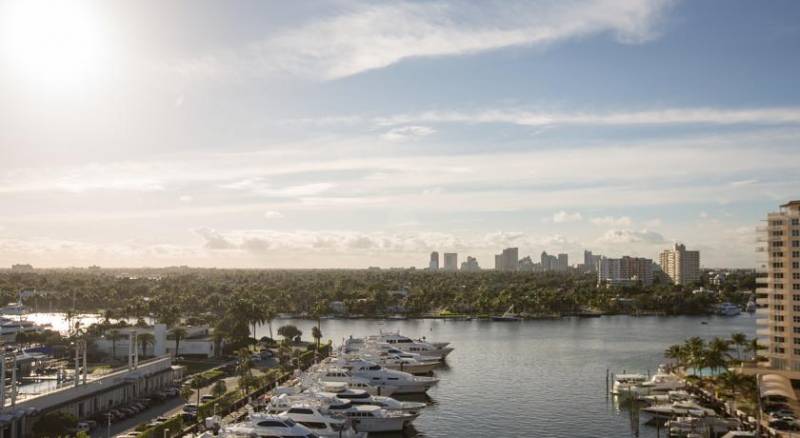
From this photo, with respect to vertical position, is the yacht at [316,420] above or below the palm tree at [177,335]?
below

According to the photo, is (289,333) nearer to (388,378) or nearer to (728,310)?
(388,378)

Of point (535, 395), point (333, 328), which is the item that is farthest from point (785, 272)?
point (333, 328)

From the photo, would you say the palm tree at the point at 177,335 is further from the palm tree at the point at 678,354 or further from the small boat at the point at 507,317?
the small boat at the point at 507,317

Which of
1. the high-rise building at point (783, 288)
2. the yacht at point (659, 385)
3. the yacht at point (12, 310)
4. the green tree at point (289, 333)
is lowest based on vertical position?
the yacht at point (659, 385)

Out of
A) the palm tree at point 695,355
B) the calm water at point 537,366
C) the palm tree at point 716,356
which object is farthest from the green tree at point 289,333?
the palm tree at point 716,356

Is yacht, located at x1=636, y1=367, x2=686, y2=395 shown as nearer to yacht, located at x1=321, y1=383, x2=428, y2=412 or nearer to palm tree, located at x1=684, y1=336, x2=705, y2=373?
palm tree, located at x1=684, y1=336, x2=705, y2=373
